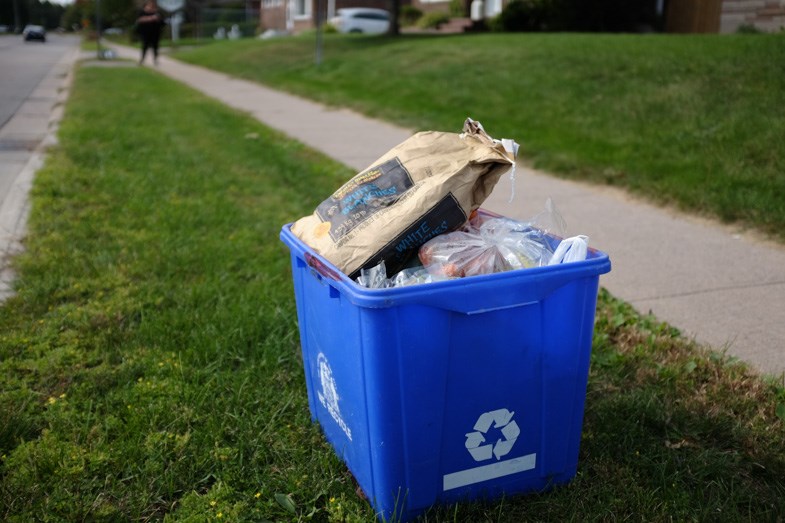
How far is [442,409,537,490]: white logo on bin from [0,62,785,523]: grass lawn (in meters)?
0.09

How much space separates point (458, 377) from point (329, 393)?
59 cm

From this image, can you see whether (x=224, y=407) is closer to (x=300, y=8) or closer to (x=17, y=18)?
(x=300, y=8)

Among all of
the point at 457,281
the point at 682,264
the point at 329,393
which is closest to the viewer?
the point at 457,281

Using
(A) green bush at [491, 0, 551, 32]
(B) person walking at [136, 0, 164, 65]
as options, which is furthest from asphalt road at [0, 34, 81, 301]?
(A) green bush at [491, 0, 551, 32]

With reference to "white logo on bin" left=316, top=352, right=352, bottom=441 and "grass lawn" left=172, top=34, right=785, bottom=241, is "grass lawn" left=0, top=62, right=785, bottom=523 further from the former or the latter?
"grass lawn" left=172, top=34, right=785, bottom=241

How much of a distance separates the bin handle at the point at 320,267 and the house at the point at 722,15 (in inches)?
579

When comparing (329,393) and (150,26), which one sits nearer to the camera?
(329,393)

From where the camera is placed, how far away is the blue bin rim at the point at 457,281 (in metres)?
2.00

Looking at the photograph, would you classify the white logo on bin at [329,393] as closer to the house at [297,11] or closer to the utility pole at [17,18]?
the house at [297,11]

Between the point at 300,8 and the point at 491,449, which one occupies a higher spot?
the point at 300,8

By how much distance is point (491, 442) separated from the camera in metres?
2.33

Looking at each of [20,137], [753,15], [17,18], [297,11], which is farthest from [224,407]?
[17,18]

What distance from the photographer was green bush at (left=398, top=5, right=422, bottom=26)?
33.0 m

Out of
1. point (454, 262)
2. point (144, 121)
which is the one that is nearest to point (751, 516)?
point (454, 262)
